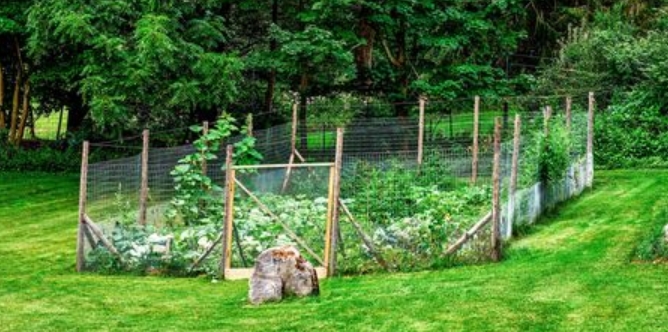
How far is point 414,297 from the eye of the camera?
10508mm

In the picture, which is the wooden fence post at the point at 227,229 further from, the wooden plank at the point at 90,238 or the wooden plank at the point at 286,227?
the wooden plank at the point at 90,238

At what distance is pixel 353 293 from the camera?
36.3 feet

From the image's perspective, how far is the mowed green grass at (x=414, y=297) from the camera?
30.9 feet

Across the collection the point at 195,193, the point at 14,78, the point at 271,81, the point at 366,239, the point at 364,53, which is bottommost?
the point at 366,239

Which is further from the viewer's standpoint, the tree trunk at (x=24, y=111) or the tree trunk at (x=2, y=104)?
the tree trunk at (x=2, y=104)

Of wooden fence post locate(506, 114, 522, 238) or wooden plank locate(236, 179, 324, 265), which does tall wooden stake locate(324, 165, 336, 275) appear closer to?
wooden plank locate(236, 179, 324, 265)

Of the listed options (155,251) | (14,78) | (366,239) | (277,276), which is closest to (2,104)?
(14,78)

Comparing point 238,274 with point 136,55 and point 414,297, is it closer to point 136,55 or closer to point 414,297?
point 414,297

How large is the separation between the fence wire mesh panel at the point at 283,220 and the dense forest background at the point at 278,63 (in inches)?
364

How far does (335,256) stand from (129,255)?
3.04m

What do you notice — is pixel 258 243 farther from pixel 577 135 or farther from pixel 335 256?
pixel 577 135

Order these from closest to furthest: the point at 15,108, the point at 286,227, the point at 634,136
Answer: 1. the point at 286,227
2. the point at 634,136
3. the point at 15,108

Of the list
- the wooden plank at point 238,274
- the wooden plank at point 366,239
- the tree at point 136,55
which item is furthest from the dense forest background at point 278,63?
the wooden plank at point 366,239

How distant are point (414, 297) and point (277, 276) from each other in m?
1.51
